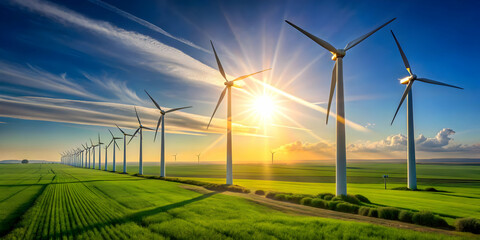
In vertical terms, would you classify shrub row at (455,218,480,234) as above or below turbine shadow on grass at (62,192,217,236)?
above

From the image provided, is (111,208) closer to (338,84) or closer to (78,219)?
(78,219)

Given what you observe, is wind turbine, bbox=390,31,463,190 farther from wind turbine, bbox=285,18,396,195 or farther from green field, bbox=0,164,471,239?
green field, bbox=0,164,471,239

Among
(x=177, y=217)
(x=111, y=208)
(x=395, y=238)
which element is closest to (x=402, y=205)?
(x=395, y=238)

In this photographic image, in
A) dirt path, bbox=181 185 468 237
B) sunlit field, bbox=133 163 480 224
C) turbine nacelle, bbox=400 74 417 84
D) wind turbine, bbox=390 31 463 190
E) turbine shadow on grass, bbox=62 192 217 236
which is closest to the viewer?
dirt path, bbox=181 185 468 237

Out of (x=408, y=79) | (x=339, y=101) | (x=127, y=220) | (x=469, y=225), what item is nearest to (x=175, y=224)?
(x=127, y=220)

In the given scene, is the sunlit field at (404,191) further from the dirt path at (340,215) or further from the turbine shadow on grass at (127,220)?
the turbine shadow on grass at (127,220)

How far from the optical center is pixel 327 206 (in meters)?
28.0

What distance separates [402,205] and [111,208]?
33290 mm

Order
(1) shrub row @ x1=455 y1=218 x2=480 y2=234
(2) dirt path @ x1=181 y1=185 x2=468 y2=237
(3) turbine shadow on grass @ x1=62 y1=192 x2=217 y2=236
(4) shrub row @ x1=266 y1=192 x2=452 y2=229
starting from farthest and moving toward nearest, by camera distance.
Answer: (4) shrub row @ x1=266 y1=192 x2=452 y2=229 → (3) turbine shadow on grass @ x1=62 y1=192 x2=217 y2=236 → (2) dirt path @ x1=181 y1=185 x2=468 y2=237 → (1) shrub row @ x1=455 y1=218 x2=480 y2=234

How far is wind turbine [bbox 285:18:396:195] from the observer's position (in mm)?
30938

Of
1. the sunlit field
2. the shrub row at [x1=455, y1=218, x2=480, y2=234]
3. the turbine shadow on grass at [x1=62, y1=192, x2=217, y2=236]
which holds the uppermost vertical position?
the shrub row at [x1=455, y1=218, x2=480, y2=234]

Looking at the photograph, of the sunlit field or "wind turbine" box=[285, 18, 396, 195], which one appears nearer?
the sunlit field

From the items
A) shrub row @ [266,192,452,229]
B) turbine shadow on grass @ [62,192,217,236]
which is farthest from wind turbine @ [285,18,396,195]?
turbine shadow on grass @ [62,192,217,236]

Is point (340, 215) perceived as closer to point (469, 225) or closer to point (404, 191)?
point (469, 225)
